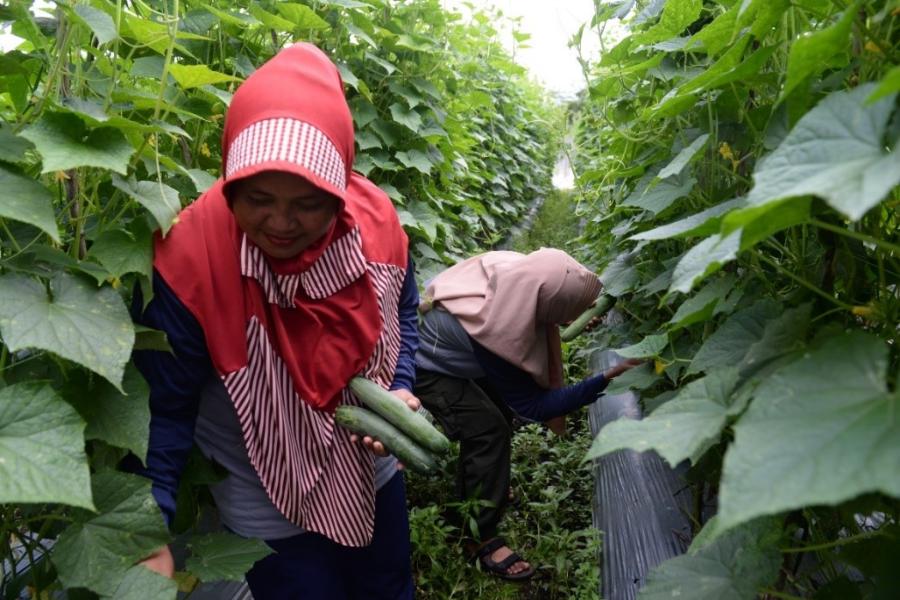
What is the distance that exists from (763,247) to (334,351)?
929 mm

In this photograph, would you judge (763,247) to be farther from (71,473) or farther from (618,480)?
(618,480)

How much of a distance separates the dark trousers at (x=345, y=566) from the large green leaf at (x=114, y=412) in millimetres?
706

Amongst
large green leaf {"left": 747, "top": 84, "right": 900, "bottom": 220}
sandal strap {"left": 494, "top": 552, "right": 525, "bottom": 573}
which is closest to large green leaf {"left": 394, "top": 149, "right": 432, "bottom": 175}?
sandal strap {"left": 494, "top": 552, "right": 525, "bottom": 573}

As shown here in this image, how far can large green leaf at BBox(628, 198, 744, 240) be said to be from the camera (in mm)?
856

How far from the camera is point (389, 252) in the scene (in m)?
1.83

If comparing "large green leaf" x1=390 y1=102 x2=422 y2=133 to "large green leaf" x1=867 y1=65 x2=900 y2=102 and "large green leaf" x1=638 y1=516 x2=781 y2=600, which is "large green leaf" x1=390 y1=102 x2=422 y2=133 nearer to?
"large green leaf" x1=638 y1=516 x2=781 y2=600

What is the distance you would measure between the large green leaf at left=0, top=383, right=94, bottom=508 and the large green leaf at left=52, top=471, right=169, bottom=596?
0.83 ft

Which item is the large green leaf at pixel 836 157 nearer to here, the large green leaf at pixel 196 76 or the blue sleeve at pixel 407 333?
the large green leaf at pixel 196 76

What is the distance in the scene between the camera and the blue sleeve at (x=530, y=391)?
9.15 ft

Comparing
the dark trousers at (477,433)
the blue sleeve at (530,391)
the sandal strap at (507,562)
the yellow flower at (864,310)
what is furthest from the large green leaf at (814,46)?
the sandal strap at (507,562)

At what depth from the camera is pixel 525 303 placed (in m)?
2.67

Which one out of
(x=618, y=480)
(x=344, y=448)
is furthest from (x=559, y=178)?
(x=344, y=448)

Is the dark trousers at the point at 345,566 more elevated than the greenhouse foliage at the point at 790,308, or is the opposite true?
the greenhouse foliage at the point at 790,308

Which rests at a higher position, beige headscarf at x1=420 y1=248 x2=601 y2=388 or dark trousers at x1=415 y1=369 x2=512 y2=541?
beige headscarf at x1=420 y1=248 x2=601 y2=388
